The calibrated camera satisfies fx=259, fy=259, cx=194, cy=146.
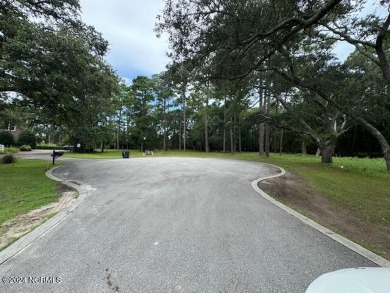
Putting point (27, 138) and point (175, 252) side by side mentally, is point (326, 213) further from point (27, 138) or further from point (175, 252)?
point (27, 138)

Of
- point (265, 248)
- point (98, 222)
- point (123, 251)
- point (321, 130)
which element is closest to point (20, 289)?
point (123, 251)

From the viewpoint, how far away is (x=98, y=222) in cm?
441

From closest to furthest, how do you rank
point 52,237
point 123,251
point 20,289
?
point 20,289 < point 123,251 < point 52,237

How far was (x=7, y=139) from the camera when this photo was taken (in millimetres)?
41719

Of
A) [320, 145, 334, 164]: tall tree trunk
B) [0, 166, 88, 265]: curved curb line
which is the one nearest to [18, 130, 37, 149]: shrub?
[320, 145, 334, 164]: tall tree trunk

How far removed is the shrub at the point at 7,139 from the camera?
41.1 metres

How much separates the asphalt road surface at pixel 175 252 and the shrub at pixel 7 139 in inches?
1779

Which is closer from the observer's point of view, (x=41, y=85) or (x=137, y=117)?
(x=41, y=85)

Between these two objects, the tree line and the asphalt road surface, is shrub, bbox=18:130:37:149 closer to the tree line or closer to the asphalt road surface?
the tree line

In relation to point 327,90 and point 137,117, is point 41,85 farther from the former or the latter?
point 137,117

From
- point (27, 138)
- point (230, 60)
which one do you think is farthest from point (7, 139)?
point (230, 60)

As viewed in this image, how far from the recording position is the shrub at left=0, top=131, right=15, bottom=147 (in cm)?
4110

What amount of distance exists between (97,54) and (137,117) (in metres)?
30.3

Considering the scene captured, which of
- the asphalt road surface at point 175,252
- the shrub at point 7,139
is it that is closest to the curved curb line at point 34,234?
the asphalt road surface at point 175,252
